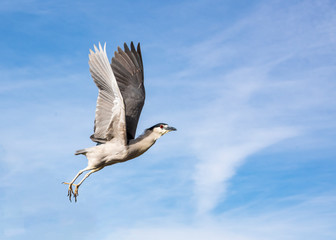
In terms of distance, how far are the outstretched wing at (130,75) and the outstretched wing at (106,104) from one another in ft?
6.53

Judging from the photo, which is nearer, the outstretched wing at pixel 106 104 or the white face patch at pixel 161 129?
the outstretched wing at pixel 106 104

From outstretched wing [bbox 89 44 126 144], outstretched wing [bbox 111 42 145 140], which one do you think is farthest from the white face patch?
outstretched wing [bbox 111 42 145 140]

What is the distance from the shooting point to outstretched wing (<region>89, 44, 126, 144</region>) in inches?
473

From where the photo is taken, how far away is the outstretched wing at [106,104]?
1201 cm

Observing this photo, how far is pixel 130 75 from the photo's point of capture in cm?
1495

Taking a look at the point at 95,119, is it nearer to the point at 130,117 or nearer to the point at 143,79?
the point at 130,117

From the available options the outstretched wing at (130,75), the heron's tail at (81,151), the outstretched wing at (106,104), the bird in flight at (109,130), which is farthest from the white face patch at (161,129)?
the heron's tail at (81,151)

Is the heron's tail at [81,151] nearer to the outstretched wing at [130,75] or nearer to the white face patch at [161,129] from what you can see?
the white face patch at [161,129]

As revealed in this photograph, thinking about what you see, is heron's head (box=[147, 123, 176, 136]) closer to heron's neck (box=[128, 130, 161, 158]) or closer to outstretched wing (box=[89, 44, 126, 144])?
heron's neck (box=[128, 130, 161, 158])

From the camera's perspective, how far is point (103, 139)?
12.5 meters

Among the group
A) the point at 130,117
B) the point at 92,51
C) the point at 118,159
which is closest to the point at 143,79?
the point at 130,117

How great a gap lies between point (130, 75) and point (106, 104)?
2.76m

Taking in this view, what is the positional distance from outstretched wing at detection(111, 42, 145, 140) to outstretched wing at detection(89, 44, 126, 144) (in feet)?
6.53

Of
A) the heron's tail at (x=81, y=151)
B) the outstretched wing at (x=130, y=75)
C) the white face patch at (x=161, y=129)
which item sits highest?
the outstretched wing at (x=130, y=75)
